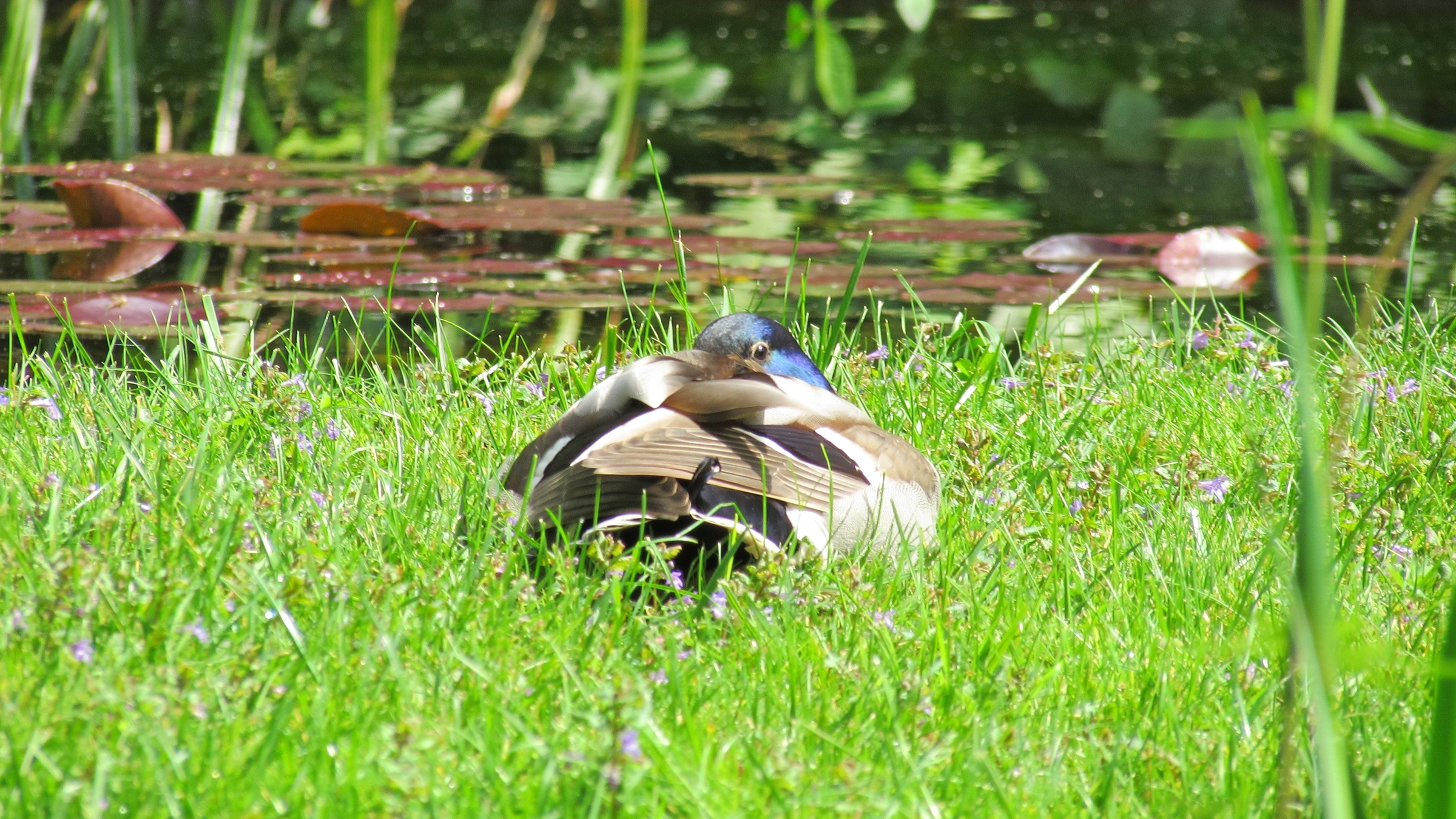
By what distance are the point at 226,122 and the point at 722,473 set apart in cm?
263

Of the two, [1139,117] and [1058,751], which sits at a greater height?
[1139,117]

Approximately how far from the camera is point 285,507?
2.27 meters

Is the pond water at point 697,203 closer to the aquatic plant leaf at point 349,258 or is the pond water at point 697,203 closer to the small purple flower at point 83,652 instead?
the aquatic plant leaf at point 349,258

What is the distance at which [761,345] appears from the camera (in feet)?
9.76

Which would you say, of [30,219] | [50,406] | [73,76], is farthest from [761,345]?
[73,76]

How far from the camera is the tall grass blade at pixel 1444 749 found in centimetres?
110

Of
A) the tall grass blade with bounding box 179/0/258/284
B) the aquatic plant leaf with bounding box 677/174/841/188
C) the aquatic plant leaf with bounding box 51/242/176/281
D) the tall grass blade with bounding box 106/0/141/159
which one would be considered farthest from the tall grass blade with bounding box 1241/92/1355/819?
the aquatic plant leaf with bounding box 677/174/841/188

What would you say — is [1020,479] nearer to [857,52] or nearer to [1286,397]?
[1286,397]

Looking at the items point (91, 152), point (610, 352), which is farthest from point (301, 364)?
point (91, 152)

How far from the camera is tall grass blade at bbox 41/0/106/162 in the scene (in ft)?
8.68

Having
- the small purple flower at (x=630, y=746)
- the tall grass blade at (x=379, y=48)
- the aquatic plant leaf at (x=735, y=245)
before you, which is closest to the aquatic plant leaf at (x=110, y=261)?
the aquatic plant leaf at (x=735, y=245)

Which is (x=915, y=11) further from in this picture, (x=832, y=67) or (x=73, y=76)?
(x=73, y=76)

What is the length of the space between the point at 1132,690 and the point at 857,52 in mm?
11229

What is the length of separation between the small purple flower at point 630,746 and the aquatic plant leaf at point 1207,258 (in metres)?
3.83
